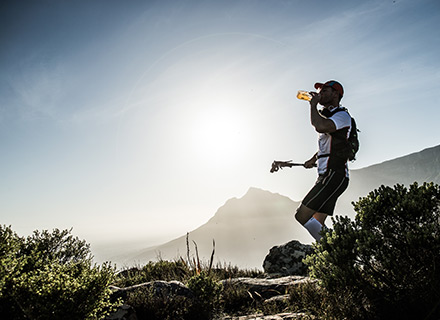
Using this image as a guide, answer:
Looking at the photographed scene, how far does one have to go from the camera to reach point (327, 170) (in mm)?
4316

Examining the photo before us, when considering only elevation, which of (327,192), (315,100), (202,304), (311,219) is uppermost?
(315,100)

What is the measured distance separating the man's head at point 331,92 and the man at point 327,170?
0.20 metres

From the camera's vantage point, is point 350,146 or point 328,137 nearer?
point 350,146

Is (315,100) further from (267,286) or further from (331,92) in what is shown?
(267,286)

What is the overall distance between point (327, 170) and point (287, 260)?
439 cm

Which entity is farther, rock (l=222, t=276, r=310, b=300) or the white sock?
rock (l=222, t=276, r=310, b=300)

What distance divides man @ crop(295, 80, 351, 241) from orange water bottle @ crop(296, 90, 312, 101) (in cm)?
18

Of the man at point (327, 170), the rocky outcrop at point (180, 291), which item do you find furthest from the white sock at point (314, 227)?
the rocky outcrop at point (180, 291)

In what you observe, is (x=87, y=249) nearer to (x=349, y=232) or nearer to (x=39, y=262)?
(x=39, y=262)

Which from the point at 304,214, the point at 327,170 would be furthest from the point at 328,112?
the point at 304,214

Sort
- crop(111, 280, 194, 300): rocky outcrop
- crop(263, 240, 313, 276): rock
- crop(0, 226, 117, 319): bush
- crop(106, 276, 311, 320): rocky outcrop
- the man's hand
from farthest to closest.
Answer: crop(263, 240, 313, 276): rock < the man's hand < crop(111, 280, 194, 300): rocky outcrop < crop(106, 276, 311, 320): rocky outcrop < crop(0, 226, 117, 319): bush

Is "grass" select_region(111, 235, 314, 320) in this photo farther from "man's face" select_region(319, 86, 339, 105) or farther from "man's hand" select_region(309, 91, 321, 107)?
"man's face" select_region(319, 86, 339, 105)

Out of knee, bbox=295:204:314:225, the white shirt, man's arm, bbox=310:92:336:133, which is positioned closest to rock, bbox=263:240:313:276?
knee, bbox=295:204:314:225

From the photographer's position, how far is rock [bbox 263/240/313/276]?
7367mm
